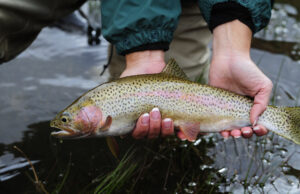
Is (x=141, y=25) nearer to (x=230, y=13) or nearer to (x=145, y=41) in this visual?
(x=145, y=41)

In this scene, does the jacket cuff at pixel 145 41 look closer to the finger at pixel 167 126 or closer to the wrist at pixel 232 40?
the wrist at pixel 232 40

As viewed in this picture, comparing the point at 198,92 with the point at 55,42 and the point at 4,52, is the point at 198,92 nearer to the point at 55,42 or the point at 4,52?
the point at 4,52

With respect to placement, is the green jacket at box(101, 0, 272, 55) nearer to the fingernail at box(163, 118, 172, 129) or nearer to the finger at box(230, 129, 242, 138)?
the fingernail at box(163, 118, 172, 129)

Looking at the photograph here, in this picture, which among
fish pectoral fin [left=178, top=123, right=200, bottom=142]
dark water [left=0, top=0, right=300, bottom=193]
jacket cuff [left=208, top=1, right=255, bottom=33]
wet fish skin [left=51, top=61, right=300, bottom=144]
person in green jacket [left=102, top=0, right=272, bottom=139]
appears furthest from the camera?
dark water [left=0, top=0, right=300, bottom=193]

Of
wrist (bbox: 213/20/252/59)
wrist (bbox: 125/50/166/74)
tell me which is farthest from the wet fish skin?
wrist (bbox: 213/20/252/59)

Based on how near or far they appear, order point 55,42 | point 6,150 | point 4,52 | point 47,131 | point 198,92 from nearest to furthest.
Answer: point 198,92 → point 4,52 → point 6,150 → point 47,131 → point 55,42

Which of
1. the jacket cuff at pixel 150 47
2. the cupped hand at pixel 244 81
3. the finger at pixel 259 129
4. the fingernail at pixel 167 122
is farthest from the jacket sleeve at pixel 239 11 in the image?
the fingernail at pixel 167 122

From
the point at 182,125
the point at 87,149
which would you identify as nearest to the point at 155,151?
the point at 87,149
